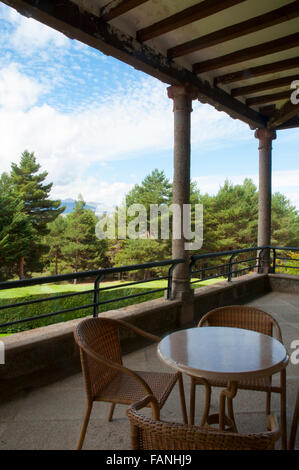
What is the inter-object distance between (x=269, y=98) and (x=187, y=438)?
533 centimetres

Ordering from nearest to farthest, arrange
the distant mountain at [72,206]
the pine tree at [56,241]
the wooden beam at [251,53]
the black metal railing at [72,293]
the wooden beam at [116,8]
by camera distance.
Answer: the black metal railing at [72,293], the wooden beam at [116,8], the wooden beam at [251,53], the pine tree at [56,241], the distant mountain at [72,206]

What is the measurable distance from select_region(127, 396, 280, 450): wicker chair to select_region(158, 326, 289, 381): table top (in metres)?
0.49

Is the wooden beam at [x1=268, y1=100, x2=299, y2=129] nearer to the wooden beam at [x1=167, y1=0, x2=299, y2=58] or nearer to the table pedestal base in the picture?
the wooden beam at [x1=167, y1=0, x2=299, y2=58]

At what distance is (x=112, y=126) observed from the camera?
70938 millimetres

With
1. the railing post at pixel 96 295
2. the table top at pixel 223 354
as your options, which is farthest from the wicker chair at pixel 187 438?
the railing post at pixel 96 295

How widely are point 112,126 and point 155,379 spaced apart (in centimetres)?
7341

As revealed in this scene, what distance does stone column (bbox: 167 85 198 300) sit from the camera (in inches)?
159

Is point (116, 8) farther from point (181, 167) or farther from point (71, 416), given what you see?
point (71, 416)

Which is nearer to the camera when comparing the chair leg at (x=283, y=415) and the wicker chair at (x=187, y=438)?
the wicker chair at (x=187, y=438)

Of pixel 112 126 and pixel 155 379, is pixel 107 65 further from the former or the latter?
pixel 155 379

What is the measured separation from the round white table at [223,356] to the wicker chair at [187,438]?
19.2 inches

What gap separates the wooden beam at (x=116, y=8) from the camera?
8.90 ft

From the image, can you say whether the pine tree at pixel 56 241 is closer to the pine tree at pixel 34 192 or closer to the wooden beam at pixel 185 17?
the pine tree at pixel 34 192
